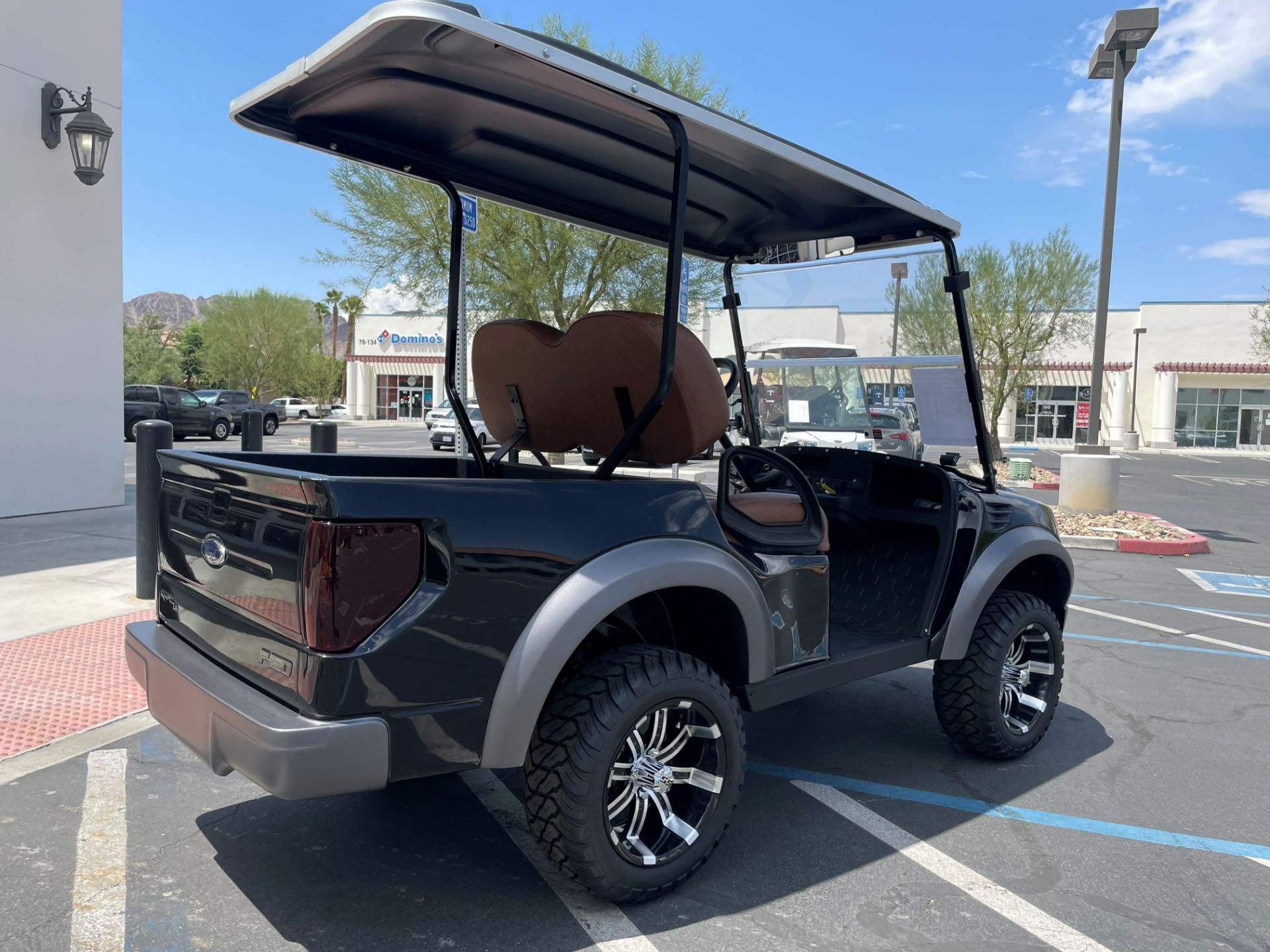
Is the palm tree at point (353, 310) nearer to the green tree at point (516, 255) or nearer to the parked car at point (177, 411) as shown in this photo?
the parked car at point (177, 411)

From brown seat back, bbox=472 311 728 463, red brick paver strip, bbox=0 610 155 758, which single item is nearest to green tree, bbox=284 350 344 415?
red brick paver strip, bbox=0 610 155 758

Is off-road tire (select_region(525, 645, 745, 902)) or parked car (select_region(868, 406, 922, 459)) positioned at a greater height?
parked car (select_region(868, 406, 922, 459))

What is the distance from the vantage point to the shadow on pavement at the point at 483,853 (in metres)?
2.51

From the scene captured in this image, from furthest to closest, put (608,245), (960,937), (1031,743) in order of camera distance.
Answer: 1. (608,245)
2. (1031,743)
3. (960,937)

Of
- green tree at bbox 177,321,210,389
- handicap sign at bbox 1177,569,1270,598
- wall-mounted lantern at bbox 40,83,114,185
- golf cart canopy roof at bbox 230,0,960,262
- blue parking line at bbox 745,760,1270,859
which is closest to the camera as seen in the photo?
golf cart canopy roof at bbox 230,0,960,262

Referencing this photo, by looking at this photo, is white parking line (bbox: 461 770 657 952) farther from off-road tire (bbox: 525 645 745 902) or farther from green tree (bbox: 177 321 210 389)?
green tree (bbox: 177 321 210 389)

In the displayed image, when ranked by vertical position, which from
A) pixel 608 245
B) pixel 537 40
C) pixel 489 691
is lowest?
pixel 489 691

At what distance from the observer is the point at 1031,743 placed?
3.88m

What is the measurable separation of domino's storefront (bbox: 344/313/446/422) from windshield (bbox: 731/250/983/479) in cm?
5589

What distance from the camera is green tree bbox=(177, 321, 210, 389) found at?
67.5m

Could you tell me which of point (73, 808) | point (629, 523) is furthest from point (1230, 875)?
point (73, 808)

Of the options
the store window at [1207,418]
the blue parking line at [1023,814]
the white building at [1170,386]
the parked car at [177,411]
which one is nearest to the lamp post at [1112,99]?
the blue parking line at [1023,814]

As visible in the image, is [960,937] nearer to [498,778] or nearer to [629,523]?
[629,523]

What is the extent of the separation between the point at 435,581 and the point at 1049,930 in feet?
6.46
